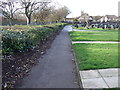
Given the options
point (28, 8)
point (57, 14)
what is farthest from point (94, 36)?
point (57, 14)

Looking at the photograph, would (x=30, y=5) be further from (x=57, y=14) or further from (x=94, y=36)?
(x=57, y=14)

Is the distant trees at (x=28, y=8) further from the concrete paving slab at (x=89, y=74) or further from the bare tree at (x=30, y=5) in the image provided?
the concrete paving slab at (x=89, y=74)

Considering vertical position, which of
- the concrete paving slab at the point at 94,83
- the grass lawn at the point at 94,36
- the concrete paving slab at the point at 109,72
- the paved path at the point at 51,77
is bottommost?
the paved path at the point at 51,77

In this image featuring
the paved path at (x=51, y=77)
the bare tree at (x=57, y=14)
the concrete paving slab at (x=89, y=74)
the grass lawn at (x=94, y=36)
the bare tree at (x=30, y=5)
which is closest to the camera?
the paved path at (x=51, y=77)

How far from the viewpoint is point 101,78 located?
4.54 m

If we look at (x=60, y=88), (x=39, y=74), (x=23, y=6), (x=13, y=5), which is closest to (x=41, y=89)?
(x=60, y=88)

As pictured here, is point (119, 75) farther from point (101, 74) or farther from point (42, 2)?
point (42, 2)

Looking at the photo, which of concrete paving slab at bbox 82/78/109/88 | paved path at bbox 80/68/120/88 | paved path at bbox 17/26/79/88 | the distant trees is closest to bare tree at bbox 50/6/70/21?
the distant trees

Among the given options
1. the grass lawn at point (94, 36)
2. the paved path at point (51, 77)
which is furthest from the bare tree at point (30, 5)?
the paved path at point (51, 77)

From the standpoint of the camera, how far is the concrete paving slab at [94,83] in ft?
13.0

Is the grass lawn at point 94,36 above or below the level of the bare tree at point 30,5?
below

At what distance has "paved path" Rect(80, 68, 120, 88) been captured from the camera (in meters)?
4.02

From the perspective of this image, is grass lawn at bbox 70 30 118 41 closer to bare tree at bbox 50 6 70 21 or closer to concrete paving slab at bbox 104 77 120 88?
concrete paving slab at bbox 104 77 120 88

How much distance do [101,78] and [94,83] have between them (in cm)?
49
